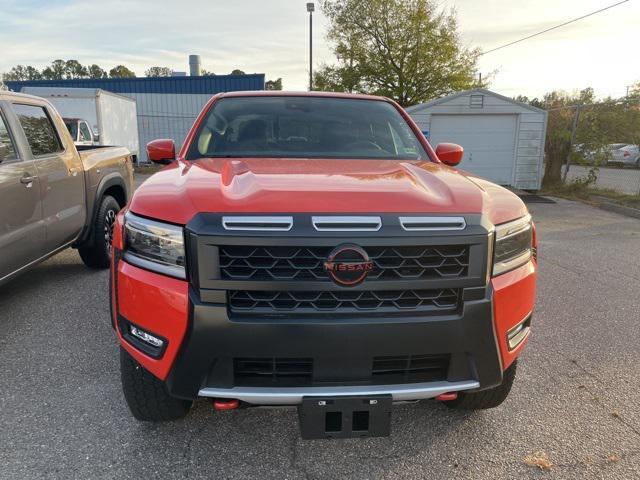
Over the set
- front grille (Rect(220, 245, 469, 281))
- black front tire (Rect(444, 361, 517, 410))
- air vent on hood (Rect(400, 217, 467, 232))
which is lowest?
black front tire (Rect(444, 361, 517, 410))

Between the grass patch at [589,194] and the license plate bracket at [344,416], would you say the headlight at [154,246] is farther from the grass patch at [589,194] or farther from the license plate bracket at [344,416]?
the grass patch at [589,194]

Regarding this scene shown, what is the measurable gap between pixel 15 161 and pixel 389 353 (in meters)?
3.43

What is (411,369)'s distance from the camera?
2.04 meters

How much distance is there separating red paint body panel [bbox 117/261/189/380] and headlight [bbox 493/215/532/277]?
1304 millimetres

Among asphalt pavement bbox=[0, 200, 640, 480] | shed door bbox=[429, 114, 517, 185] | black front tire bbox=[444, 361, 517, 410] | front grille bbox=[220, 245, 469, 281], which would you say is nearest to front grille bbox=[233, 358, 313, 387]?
front grille bbox=[220, 245, 469, 281]

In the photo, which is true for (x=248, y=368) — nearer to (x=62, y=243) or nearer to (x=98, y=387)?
(x=98, y=387)

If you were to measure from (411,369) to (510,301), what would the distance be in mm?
519

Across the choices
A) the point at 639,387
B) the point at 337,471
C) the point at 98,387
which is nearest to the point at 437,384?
the point at 337,471

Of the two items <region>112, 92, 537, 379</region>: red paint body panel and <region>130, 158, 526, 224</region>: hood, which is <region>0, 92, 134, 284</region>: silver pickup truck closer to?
<region>130, 158, 526, 224</region>: hood

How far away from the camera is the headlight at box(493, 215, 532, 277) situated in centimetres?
209

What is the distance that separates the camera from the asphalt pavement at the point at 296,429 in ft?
7.54

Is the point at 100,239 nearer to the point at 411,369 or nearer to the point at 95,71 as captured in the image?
the point at 411,369

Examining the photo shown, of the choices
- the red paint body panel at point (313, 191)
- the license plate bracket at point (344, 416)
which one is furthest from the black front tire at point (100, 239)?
the license plate bracket at point (344, 416)

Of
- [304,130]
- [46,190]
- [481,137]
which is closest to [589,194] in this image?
[481,137]
